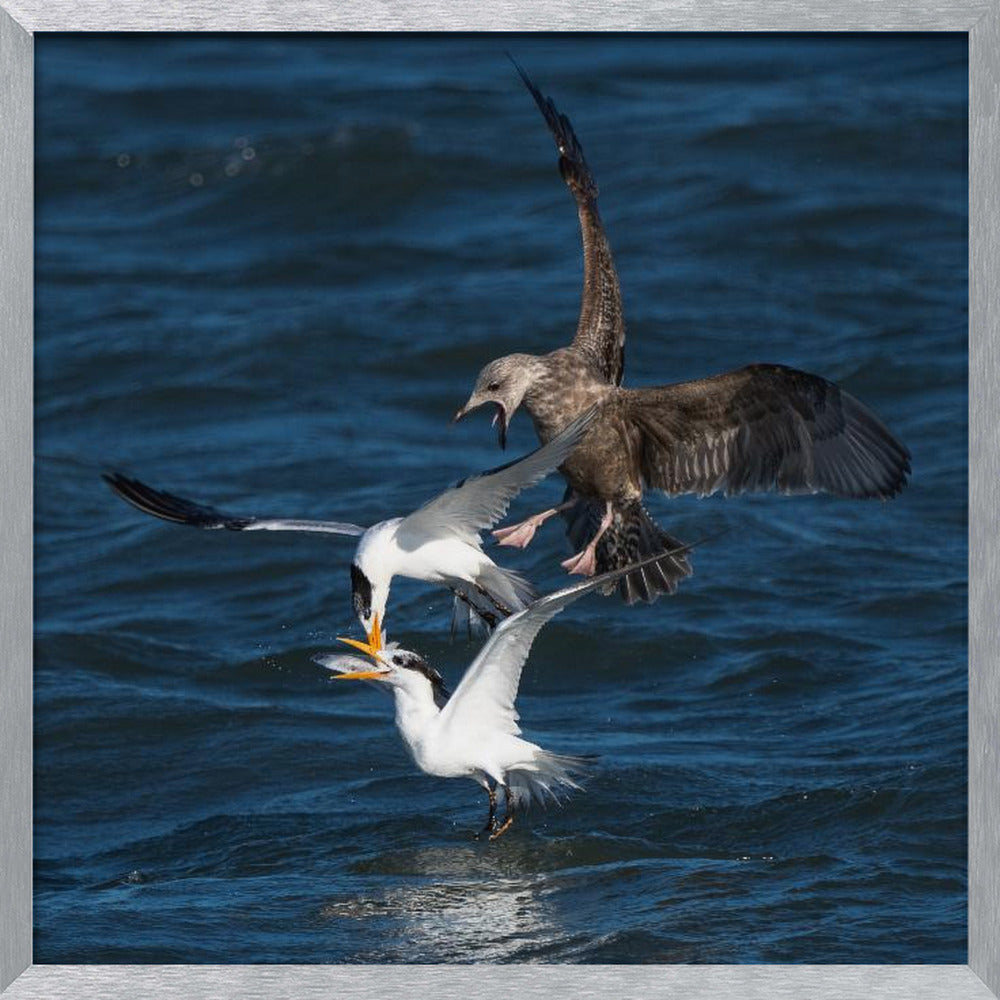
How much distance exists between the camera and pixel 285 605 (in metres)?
10.3

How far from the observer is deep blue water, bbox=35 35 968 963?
6.56m

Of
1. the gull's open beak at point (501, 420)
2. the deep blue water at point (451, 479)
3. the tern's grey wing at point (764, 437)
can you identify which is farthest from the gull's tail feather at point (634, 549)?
the deep blue water at point (451, 479)

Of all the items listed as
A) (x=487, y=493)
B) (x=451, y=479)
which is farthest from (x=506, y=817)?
(x=451, y=479)

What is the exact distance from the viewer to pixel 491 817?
22.7ft

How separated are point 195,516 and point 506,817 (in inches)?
58.2

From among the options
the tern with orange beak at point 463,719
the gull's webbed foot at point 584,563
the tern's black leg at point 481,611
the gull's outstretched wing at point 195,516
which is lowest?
the tern with orange beak at point 463,719

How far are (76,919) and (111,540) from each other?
5.01 meters

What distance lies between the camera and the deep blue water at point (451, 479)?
6.56 meters

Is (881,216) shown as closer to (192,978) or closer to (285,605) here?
(285,605)

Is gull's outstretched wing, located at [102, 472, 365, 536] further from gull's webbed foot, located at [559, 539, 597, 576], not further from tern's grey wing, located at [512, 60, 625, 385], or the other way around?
tern's grey wing, located at [512, 60, 625, 385]

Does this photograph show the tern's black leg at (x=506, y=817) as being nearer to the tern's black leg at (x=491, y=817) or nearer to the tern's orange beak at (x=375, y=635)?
the tern's black leg at (x=491, y=817)

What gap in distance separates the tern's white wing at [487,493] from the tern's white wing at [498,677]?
387 millimetres

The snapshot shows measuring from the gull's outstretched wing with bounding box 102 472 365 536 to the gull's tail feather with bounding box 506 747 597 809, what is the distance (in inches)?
36.1

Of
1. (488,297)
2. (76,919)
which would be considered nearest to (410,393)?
(488,297)
